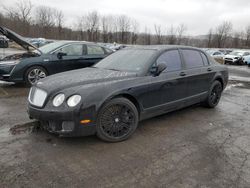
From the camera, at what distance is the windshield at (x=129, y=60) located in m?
3.61

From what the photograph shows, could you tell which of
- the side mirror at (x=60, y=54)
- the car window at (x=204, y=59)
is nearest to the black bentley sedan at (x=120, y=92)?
the car window at (x=204, y=59)

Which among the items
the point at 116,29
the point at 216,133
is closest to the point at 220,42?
the point at 116,29

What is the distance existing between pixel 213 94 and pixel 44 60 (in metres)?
5.03

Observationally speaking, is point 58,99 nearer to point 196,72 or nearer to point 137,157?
point 137,157

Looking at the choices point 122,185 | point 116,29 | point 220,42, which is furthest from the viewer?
point 116,29

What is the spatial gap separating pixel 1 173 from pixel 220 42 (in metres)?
70.7

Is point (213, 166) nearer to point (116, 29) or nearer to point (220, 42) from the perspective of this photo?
point (220, 42)

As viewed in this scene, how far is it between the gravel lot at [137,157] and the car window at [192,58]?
1234 mm

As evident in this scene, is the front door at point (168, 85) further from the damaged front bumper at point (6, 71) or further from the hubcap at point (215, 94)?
the damaged front bumper at point (6, 71)

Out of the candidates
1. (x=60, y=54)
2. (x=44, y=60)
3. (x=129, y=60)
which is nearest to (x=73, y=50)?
(x=60, y=54)

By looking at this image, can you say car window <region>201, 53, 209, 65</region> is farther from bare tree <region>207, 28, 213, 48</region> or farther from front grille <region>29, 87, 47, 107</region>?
bare tree <region>207, 28, 213, 48</region>

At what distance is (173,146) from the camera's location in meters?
3.14

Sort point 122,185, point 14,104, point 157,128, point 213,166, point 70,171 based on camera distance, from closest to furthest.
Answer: point 122,185
point 70,171
point 213,166
point 157,128
point 14,104

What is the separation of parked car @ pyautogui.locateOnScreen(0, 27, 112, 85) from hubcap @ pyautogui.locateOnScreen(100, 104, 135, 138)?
13.2ft
